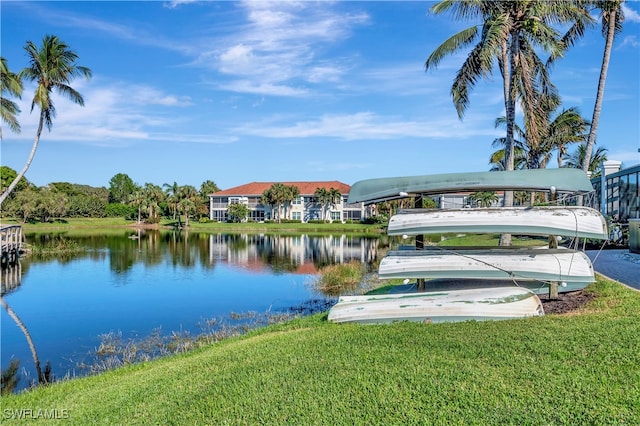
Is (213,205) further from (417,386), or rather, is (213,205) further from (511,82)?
(417,386)

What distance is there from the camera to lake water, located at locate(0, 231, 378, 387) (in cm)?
1338

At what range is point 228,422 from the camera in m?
4.88

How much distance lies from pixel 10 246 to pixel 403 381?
1373 inches

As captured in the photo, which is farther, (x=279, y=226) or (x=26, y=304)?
(x=279, y=226)

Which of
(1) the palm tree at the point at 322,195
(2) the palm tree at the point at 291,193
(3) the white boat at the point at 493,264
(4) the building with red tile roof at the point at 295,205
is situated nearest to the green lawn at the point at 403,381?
(3) the white boat at the point at 493,264

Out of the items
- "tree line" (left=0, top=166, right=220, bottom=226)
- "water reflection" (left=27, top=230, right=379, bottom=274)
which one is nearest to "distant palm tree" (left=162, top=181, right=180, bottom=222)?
"tree line" (left=0, top=166, right=220, bottom=226)

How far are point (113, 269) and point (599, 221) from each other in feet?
84.9

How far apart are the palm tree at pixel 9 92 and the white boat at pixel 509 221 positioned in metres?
28.3

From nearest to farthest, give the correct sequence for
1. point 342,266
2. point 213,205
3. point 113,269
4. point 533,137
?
1. point 533,137
2. point 342,266
3. point 113,269
4. point 213,205

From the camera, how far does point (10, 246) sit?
32.3 metres

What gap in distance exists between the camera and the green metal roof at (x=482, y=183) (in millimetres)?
9273

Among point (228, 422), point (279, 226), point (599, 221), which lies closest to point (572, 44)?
point (599, 221)

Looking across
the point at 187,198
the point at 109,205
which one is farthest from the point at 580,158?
the point at 109,205

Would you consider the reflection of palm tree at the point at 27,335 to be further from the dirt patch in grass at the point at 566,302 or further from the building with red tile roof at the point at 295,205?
the building with red tile roof at the point at 295,205
